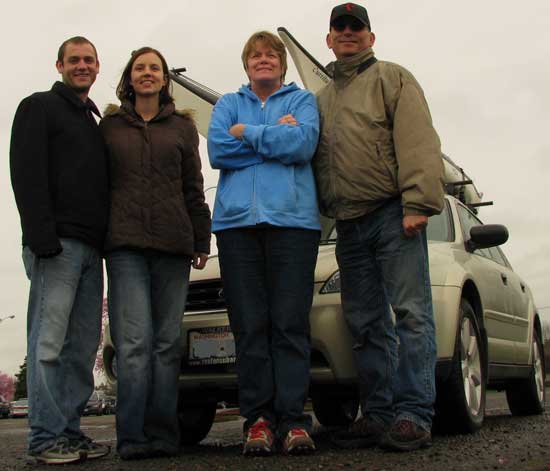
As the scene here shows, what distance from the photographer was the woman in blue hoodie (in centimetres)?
382

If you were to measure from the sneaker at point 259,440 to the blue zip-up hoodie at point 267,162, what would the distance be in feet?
3.11

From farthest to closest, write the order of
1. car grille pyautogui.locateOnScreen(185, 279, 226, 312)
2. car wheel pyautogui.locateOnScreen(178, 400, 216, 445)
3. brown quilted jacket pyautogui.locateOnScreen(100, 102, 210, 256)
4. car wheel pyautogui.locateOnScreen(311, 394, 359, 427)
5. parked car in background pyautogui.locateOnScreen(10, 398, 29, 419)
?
parked car in background pyautogui.locateOnScreen(10, 398, 29, 419) < car wheel pyautogui.locateOnScreen(311, 394, 359, 427) < car wheel pyautogui.locateOnScreen(178, 400, 216, 445) < car grille pyautogui.locateOnScreen(185, 279, 226, 312) < brown quilted jacket pyautogui.locateOnScreen(100, 102, 210, 256)

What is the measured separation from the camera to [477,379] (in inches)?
189

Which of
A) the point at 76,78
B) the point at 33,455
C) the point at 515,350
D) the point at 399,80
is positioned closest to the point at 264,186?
the point at 399,80

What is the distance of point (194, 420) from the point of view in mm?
5113

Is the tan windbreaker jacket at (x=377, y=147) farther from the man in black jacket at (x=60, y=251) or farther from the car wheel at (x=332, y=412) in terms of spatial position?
the car wheel at (x=332, y=412)

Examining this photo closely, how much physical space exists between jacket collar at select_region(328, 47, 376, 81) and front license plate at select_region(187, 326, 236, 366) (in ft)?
4.89

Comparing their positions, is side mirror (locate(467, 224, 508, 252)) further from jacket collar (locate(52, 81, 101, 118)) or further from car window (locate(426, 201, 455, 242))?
jacket collar (locate(52, 81, 101, 118))

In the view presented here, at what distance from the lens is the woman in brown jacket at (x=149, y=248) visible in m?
3.90

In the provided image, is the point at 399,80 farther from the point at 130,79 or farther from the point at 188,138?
the point at 130,79

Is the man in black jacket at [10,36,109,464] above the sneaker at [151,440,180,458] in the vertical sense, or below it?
above

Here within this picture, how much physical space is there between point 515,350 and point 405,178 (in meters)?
2.67

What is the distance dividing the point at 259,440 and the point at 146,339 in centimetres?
75

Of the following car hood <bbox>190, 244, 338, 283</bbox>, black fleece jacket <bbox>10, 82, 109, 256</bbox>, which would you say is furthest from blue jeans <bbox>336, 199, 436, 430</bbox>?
black fleece jacket <bbox>10, 82, 109, 256</bbox>
